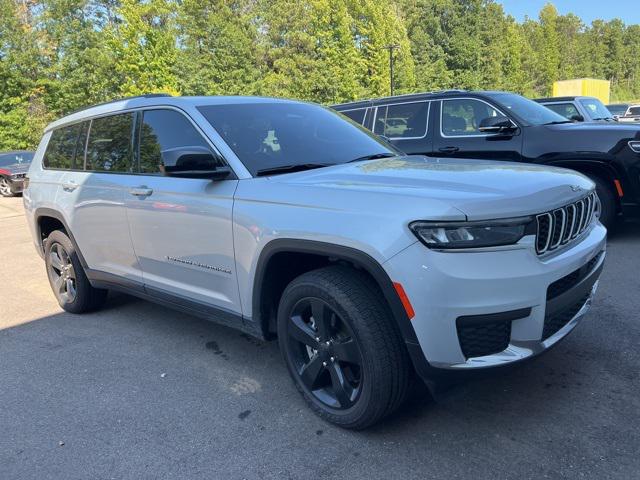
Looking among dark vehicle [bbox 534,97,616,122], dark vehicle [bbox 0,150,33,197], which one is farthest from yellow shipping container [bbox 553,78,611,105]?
dark vehicle [bbox 0,150,33,197]

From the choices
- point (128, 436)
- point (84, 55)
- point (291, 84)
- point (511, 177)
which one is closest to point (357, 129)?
point (511, 177)

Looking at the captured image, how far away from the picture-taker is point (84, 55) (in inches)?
1133

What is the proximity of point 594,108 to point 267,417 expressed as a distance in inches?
403

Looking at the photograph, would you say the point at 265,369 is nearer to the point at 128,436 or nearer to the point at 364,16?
the point at 128,436

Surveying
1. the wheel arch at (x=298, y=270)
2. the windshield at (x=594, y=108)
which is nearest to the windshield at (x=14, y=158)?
the windshield at (x=594, y=108)

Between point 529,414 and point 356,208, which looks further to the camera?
point 529,414

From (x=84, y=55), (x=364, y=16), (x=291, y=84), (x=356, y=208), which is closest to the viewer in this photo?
(x=356, y=208)

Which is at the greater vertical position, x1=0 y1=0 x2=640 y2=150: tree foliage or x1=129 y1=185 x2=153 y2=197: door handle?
x1=0 y1=0 x2=640 y2=150: tree foliage

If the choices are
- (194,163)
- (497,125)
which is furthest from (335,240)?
(497,125)

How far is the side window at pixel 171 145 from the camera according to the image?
3.09 metres

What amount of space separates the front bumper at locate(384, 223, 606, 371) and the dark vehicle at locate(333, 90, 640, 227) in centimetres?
447

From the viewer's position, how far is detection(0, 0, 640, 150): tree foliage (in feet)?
95.3

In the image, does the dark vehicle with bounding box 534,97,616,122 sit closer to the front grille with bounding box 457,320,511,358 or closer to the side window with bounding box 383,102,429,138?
the side window with bounding box 383,102,429,138

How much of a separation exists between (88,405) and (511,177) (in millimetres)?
2770
